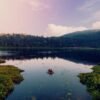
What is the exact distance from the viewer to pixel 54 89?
5916cm

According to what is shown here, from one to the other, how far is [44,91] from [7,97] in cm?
1012

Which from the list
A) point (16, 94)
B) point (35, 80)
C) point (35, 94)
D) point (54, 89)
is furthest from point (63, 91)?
point (35, 80)

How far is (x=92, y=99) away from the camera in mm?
50000

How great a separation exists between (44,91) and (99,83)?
14729 mm

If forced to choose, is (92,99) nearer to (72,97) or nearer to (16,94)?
(72,97)

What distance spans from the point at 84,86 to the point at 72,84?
4248 mm

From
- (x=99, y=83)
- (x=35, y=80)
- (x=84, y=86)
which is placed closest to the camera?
(x=99, y=83)

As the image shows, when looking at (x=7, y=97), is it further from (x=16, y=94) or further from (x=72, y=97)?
(x=72, y=97)

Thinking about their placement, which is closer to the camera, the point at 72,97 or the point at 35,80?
the point at 72,97

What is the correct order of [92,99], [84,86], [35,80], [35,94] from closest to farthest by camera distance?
[92,99]
[35,94]
[84,86]
[35,80]

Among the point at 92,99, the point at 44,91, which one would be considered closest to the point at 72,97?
the point at 92,99

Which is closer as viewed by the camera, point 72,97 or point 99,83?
point 72,97

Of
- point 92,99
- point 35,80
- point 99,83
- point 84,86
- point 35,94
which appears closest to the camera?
point 92,99

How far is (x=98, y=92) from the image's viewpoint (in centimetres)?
5066
